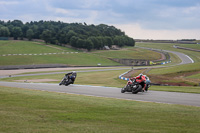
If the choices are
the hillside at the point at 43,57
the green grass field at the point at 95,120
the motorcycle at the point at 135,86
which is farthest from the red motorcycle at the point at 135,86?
the hillside at the point at 43,57

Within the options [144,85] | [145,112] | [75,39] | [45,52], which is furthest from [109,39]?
[145,112]

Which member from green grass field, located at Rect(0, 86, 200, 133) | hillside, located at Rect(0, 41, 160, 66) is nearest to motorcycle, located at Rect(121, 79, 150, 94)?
green grass field, located at Rect(0, 86, 200, 133)

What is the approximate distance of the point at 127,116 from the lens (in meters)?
11.6

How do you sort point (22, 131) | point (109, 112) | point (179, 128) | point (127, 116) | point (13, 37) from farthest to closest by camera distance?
point (13, 37) → point (109, 112) → point (127, 116) → point (179, 128) → point (22, 131)

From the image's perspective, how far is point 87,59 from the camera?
11506cm

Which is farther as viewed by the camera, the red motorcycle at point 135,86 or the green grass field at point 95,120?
the red motorcycle at point 135,86

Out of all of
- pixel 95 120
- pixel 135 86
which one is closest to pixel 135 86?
pixel 135 86

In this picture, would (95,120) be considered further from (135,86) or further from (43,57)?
(43,57)

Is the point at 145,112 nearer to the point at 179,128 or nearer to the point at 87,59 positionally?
the point at 179,128

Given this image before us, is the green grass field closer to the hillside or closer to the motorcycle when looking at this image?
the motorcycle

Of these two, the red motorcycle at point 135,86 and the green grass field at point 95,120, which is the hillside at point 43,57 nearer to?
the red motorcycle at point 135,86

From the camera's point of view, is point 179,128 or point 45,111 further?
point 45,111

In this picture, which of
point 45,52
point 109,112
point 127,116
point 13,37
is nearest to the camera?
point 127,116

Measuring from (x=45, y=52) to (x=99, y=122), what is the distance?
116 metres
